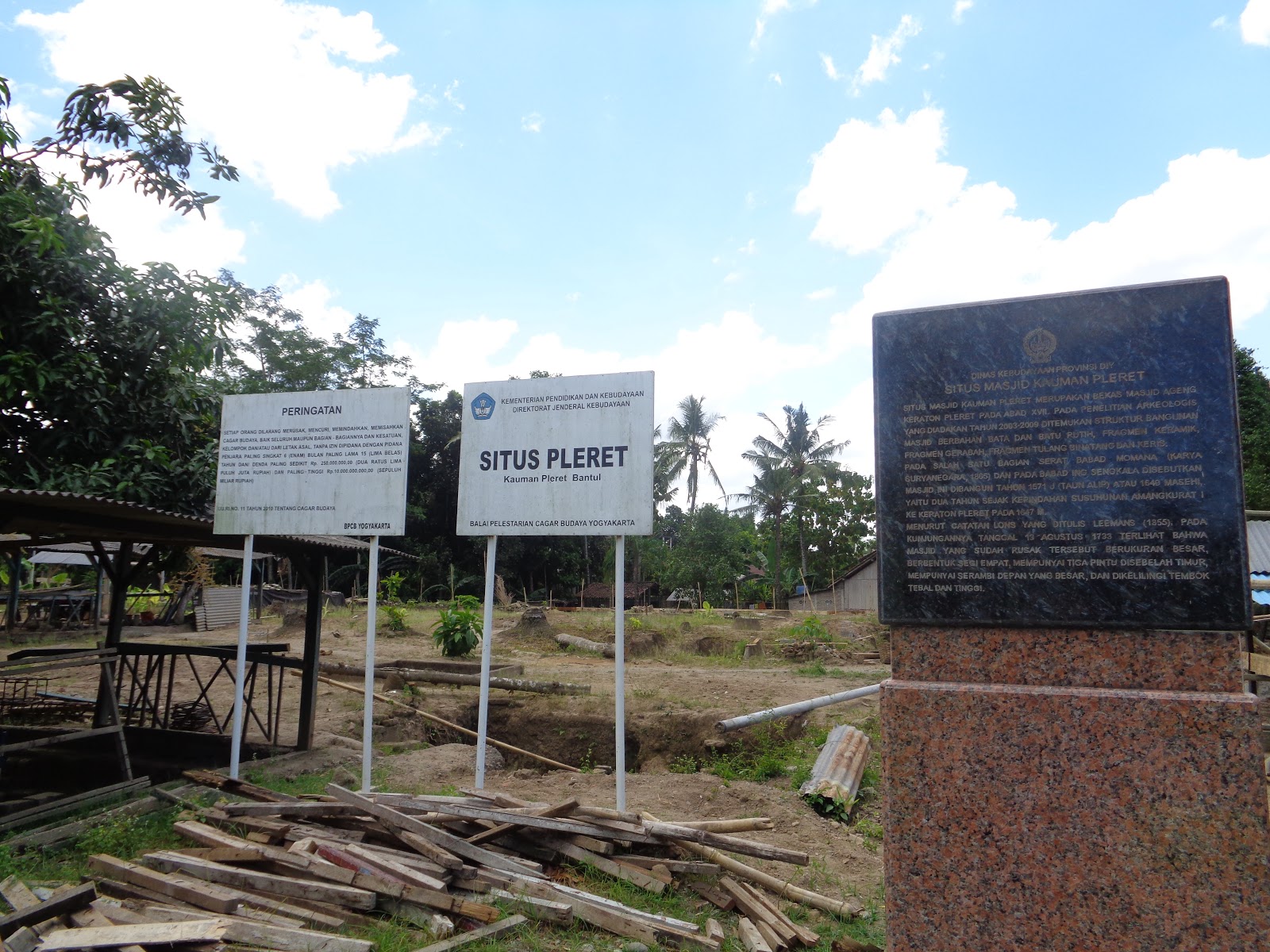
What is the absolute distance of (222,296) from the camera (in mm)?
10016

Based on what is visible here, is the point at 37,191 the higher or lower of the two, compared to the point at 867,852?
higher

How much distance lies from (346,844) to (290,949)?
92cm

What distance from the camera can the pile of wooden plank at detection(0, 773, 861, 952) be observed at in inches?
161

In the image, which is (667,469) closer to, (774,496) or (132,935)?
(774,496)

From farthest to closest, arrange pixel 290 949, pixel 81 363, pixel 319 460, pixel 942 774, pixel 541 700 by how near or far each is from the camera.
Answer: pixel 541 700 < pixel 81 363 < pixel 319 460 < pixel 290 949 < pixel 942 774

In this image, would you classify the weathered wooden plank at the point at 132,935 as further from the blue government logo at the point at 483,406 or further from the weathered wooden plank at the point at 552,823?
the blue government logo at the point at 483,406

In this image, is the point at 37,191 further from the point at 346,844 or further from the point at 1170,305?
the point at 1170,305

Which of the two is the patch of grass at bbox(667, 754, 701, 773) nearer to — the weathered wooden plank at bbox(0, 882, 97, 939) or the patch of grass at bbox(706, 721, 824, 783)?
the patch of grass at bbox(706, 721, 824, 783)

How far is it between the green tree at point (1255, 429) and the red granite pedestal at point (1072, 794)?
27.8 metres

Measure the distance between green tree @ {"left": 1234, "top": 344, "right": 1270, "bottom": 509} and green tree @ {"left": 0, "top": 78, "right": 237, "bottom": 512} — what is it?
2921 centimetres

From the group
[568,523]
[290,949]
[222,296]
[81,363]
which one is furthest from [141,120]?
[290,949]

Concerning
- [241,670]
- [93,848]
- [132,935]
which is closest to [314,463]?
[241,670]

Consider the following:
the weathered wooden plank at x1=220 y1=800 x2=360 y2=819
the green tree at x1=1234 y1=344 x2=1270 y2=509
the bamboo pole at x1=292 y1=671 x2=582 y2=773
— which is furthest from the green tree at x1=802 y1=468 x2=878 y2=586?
the weathered wooden plank at x1=220 y1=800 x2=360 y2=819

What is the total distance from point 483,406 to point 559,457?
0.80 m
